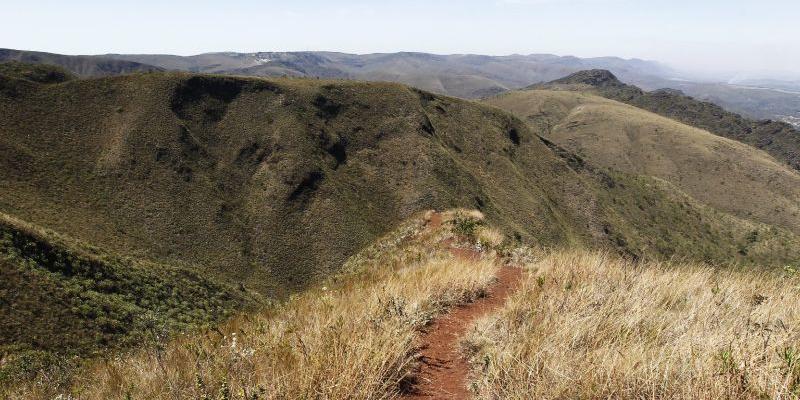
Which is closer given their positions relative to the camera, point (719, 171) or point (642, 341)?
point (642, 341)

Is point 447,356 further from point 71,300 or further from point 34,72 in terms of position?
point 34,72

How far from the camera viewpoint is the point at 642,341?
4.25m

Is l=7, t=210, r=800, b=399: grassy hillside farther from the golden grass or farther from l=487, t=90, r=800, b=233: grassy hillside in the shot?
l=487, t=90, r=800, b=233: grassy hillside

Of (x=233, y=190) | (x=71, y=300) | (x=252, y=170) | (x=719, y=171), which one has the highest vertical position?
(x=252, y=170)

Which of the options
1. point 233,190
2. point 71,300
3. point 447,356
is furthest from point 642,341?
point 233,190

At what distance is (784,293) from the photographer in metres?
6.14

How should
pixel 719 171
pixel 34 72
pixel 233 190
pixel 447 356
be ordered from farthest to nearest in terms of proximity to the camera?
1. pixel 719 171
2. pixel 34 72
3. pixel 233 190
4. pixel 447 356

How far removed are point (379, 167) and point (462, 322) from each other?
84.5 m

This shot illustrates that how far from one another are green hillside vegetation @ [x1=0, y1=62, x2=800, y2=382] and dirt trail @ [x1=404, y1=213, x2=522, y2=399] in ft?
110

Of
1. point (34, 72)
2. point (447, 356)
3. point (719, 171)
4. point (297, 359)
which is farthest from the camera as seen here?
point (719, 171)

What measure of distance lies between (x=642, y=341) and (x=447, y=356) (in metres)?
2.16

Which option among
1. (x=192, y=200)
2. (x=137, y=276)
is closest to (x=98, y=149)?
(x=192, y=200)

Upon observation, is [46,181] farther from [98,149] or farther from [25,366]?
[25,366]

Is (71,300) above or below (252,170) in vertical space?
below
